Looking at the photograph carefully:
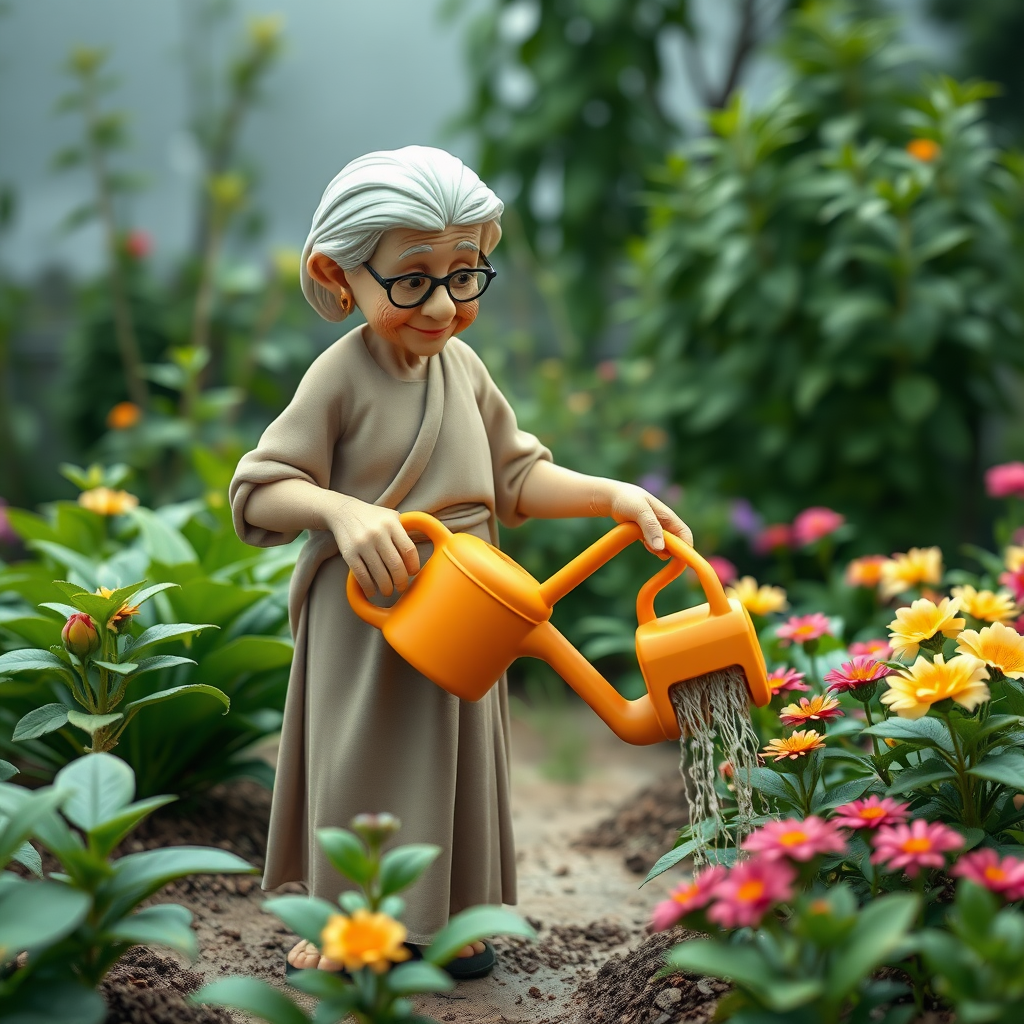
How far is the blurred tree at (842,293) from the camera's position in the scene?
316 cm

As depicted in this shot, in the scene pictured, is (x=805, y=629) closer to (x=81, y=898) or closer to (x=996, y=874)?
(x=996, y=874)

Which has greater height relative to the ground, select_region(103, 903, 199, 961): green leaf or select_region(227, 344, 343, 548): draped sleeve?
select_region(227, 344, 343, 548): draped sleeve

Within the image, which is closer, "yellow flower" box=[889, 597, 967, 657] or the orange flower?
"yellow flower" box=[889, 597, 967, 657]

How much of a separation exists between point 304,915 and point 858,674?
81 centimetres

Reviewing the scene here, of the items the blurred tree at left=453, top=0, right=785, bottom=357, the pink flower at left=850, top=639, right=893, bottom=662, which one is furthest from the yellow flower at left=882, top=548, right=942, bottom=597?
the blurred tree at left=453, top=0, right=785, bottom=357

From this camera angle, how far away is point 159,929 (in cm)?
118

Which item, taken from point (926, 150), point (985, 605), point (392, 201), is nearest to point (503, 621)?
point (392, 201)

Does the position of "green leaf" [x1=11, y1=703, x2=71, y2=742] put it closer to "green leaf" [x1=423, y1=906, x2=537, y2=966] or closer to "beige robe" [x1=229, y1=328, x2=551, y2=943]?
"beige robe" [x1=229, y1=328, x2=551, y2=943]

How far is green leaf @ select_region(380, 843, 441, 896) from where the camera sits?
1213 millimetres

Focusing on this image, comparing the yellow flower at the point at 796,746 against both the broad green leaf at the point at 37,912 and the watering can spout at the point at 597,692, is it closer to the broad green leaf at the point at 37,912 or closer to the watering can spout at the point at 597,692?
the watering can spout at the point at 597,692

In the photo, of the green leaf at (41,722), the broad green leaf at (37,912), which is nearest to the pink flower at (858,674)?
the broad green leaf at (37,912)

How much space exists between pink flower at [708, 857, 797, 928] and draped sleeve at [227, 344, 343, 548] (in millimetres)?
818

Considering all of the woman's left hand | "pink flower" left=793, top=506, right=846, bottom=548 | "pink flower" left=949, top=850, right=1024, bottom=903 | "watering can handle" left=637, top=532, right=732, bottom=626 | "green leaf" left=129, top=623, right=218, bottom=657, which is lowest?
"pink flower" left=793, top=506, right=846, bottom=548

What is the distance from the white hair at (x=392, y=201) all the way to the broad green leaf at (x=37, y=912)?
0.91m
